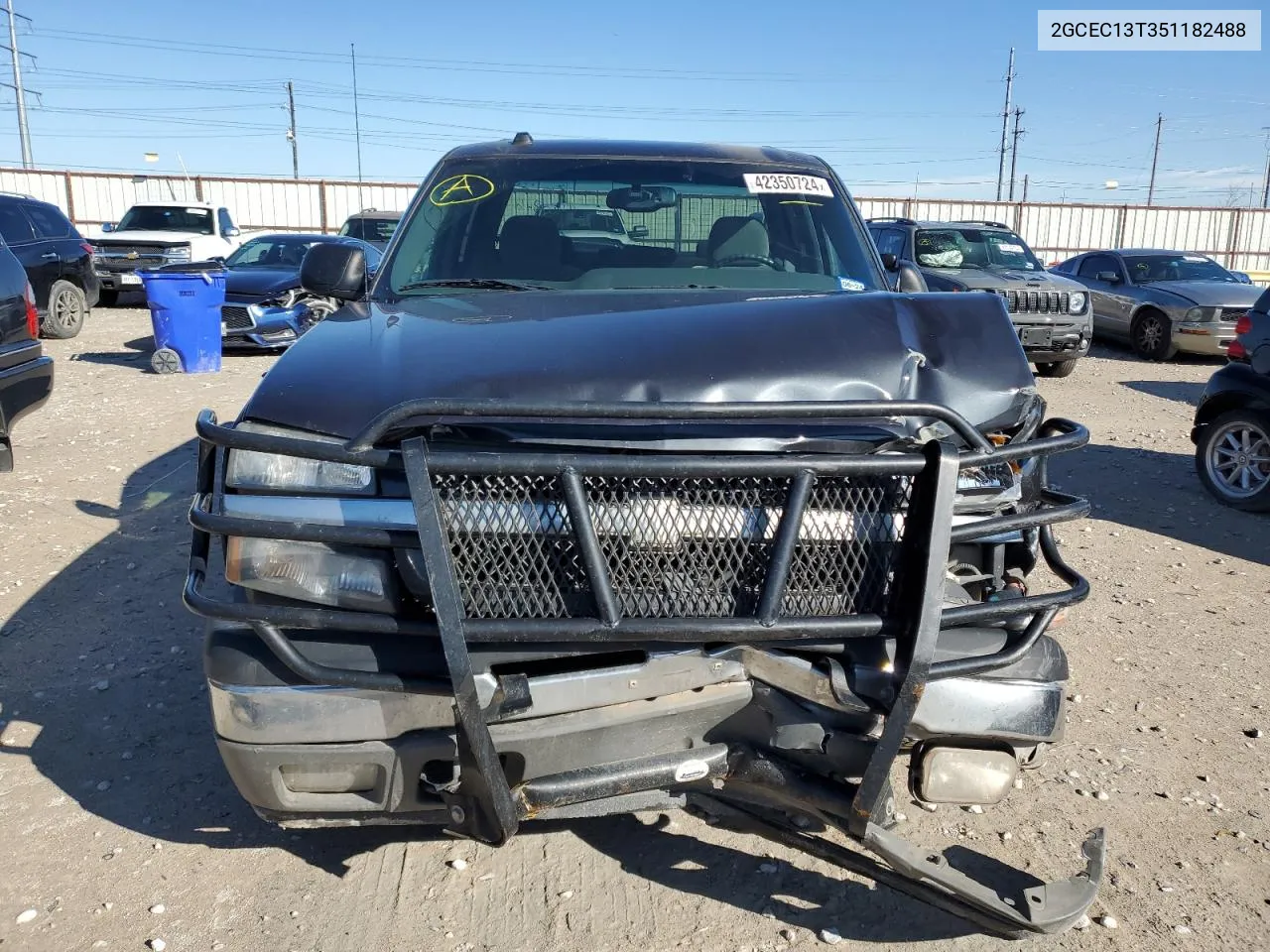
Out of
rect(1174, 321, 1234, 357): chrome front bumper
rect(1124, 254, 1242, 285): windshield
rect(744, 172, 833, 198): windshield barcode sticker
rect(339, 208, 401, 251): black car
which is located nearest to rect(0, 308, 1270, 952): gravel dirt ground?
rect(744, 172, 833, 198): windshield barcode sticker

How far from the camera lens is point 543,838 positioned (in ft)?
9.55

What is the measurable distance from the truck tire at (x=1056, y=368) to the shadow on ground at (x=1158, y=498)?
398 cm

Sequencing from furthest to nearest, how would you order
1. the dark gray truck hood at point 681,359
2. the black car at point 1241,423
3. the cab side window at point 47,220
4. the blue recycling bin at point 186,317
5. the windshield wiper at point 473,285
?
the cab side window at point 47,220, the blue recycling bin at point 186,317, the black car at point 1241,423, the windshield wiper at point 473,285, the dark gray truck hood at point 681,359

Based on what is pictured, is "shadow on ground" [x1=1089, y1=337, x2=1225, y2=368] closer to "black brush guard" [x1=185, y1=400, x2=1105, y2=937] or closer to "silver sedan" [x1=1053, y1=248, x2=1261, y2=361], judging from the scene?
"silver sedan" [x1=1053, y1=248, x2=1261, y2=361]

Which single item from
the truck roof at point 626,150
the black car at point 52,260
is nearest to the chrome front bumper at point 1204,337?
the truck roof at point 626,150

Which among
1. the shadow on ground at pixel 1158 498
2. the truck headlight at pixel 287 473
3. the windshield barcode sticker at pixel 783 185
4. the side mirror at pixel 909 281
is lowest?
the shadow on ground at pixel 1158 498

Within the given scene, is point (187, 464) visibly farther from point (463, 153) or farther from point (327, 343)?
point (327, 343)

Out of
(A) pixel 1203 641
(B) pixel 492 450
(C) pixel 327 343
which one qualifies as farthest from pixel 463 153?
(A) pixel 1203 641

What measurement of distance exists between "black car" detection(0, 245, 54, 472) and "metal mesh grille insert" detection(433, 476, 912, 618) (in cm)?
530

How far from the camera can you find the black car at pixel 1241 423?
6.58 metres

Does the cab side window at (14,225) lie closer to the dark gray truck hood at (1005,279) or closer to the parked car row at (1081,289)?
the parked car row at (1081,289)

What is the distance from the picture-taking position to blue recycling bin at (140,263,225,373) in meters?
10.6

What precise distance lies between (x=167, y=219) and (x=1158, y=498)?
1723cm

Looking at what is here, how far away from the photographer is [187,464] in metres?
7.06
